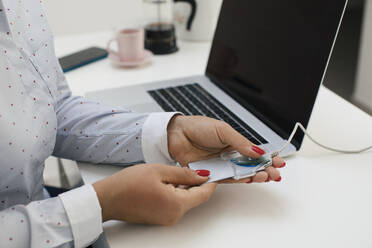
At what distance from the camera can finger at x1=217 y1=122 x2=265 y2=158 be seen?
57cm

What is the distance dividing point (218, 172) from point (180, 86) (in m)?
0.41

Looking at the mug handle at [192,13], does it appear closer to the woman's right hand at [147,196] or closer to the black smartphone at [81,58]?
the black smartphone at [81,58]

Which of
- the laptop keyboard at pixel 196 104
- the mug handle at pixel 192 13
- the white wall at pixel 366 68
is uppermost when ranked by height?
the mug handle at pixel 192 13

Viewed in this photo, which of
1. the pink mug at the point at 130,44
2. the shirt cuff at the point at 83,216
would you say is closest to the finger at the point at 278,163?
the shirt cuff at the point at 83,216

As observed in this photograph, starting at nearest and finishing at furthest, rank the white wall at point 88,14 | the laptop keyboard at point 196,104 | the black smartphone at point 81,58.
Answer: the laptop keyboard at point 196,104 < the black smartphone at point 81,58 < the white wall at point 88,14

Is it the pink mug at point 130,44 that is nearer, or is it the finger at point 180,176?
the finger at point 180,176

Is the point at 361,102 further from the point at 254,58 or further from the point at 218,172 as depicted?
the point at 218,172

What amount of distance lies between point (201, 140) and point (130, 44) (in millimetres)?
588

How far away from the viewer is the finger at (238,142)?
22.4 inches

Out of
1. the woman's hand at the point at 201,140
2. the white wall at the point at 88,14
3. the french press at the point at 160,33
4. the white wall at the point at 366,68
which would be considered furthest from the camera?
the white wall at the point at 366,68

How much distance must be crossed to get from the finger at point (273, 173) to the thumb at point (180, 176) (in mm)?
92

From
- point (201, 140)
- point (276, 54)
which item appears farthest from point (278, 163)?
point (276, 54)

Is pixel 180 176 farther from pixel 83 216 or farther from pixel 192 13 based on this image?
pixel 192 13

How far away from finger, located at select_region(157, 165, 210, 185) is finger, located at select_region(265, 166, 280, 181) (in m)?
0.09
